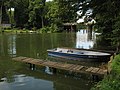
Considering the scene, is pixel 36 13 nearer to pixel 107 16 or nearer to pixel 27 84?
pixel 107 16

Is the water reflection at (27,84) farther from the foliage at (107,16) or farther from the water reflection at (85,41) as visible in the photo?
the water reflection at (85,41)

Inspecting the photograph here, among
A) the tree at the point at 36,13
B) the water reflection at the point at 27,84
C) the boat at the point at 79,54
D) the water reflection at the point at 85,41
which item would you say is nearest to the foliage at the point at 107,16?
the boat at the point at 79,54

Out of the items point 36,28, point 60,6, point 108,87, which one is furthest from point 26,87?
point 36,28

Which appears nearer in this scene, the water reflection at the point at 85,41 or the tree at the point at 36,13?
the water reflection at the point at 85,41

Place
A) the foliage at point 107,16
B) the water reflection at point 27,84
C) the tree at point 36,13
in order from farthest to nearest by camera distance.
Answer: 1. the tree at point 36,13
2. the foliage at point 107,16
3. the water reflection at point 27,84

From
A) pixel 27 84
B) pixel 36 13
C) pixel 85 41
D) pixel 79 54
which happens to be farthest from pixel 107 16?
pixel 36 13

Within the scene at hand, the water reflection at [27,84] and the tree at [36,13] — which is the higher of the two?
the tree at [36,13]

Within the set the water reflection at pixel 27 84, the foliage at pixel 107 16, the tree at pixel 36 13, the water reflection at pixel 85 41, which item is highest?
the tree at pixel 36 13

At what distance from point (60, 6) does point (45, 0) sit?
5881 centimetres

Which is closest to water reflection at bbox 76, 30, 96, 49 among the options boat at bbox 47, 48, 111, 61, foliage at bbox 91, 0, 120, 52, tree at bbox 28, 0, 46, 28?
foliage at bbox 91, 0, 120, 52

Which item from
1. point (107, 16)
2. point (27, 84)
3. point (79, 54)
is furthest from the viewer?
point (79, 54)

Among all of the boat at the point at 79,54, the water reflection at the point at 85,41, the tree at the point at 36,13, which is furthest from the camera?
the tree at the point at 36,13

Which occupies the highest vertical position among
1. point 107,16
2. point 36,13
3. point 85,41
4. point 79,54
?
point 36,13

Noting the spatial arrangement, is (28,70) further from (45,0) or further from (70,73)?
(45,0)
